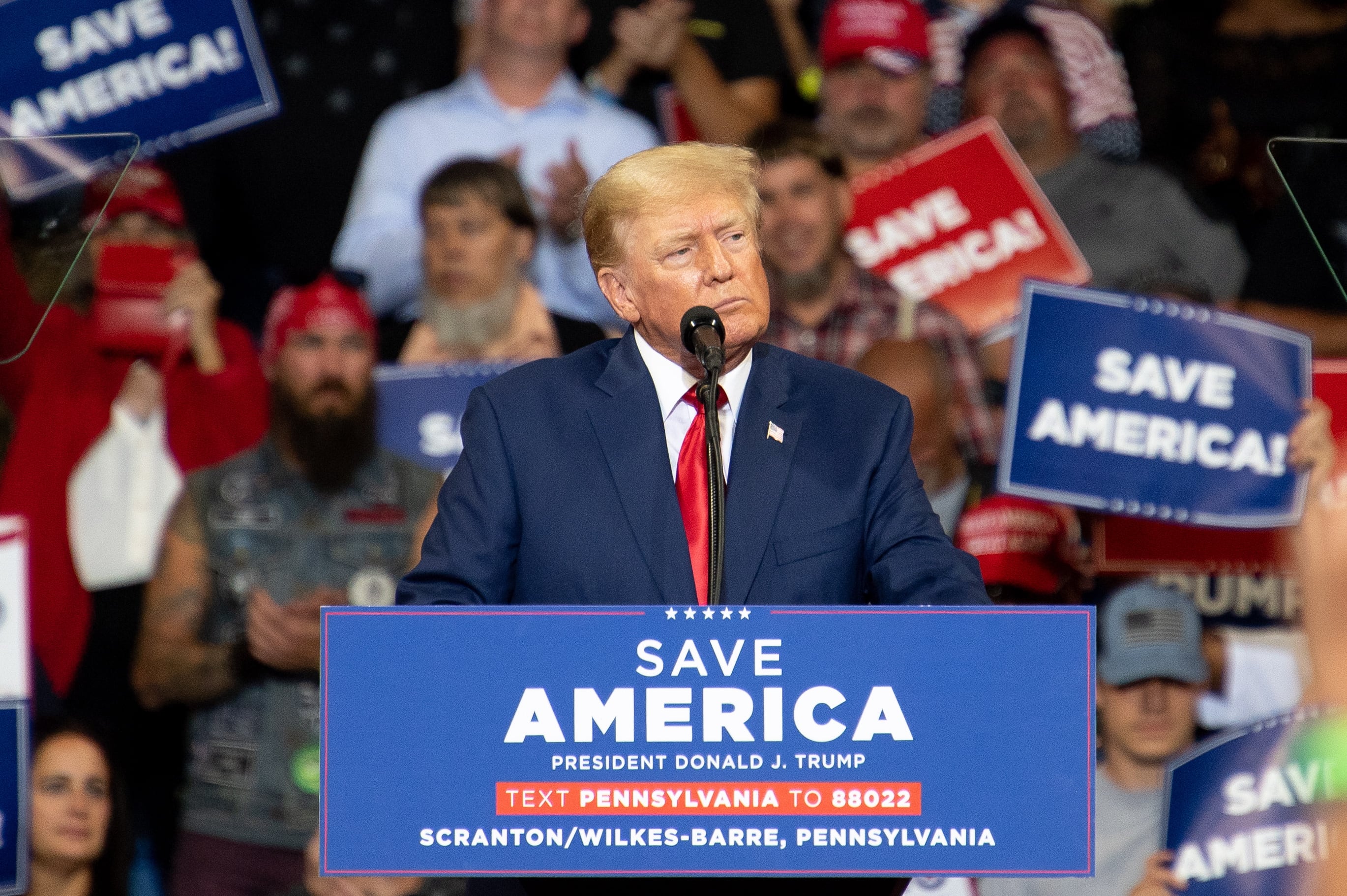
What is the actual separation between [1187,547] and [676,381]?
2.78 meters

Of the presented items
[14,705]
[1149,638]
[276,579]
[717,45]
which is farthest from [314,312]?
[1149,638]

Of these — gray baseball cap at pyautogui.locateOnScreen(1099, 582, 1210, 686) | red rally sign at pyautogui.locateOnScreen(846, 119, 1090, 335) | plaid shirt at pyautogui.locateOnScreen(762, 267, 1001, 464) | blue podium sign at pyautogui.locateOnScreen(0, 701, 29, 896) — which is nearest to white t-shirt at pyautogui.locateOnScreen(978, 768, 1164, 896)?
gray baseball cap at pyautogui.locateOnScreen(1099, 582, 1210, 686)

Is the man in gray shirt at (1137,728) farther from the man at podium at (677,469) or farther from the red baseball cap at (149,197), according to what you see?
the red baseball cap at (149,197)

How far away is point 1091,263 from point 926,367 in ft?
1.95

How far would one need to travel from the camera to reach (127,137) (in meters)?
3.11

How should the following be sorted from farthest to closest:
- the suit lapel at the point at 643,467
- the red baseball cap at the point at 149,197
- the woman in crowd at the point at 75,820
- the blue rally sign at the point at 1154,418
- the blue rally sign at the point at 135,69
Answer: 1. the red baseball cap at the point at 149,197
2. the blue rally sign at the point at 135,69
3. the blue rally sign at the point at 1154,418
4. the woman in crowd at the point at 75,820
5. the suit lapel at the point at 643,467

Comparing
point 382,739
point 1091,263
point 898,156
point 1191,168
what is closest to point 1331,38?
point 1191,168

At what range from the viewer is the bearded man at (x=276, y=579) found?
4059 millimetres

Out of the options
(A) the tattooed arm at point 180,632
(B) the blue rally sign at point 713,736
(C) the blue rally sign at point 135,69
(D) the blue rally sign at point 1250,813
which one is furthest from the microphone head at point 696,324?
(C) the blue rally sign at point 135,69

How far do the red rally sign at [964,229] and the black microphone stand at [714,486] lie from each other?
9.66ft

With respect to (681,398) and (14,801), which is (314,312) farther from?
(681,398)

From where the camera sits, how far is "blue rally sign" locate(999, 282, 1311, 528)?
4227 millimetres

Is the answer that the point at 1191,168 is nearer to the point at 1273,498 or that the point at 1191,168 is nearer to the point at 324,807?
the point at 1273,498

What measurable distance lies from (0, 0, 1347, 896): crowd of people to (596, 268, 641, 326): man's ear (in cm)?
210
